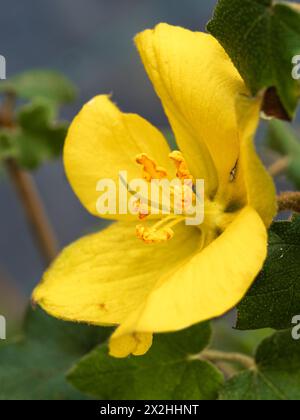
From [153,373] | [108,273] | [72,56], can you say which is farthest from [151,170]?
[72,56]

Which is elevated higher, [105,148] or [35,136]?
[105,148]

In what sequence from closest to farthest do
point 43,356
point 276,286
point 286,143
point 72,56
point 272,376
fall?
point 276,286 < point 272,376 < point 43,356 < point 286,143 < point 72,56

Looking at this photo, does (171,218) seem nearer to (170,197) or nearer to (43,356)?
(170,197)

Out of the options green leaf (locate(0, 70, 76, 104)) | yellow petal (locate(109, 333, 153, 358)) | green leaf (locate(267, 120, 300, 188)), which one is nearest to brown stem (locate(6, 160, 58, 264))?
green leaf (locate(0, 70, 76, 104))

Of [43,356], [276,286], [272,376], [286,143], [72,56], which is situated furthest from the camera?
[72,56]

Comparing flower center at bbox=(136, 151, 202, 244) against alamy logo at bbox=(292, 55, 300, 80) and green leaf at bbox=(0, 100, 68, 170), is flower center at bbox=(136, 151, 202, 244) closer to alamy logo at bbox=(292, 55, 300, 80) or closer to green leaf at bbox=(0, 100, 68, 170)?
alamy logo at bbox=(292, 55, 300, 80)

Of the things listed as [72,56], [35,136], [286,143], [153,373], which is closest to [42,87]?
[35,136]

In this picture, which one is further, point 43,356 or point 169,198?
point 43,356

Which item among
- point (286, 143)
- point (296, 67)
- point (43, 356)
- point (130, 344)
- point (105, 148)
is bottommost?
point (43, 356)
